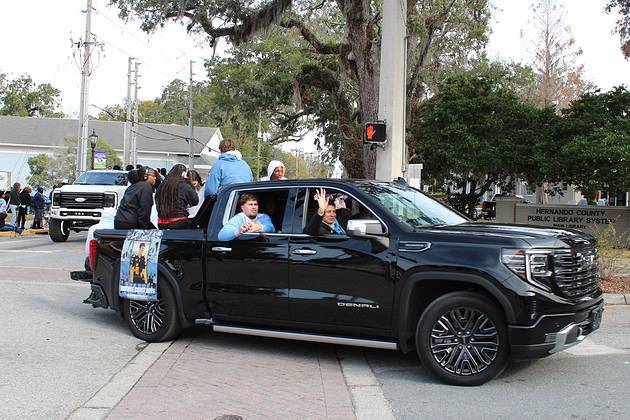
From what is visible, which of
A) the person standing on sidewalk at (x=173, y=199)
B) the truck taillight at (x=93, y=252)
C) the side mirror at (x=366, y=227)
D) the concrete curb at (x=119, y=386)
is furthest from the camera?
the person standing on sidewalk at (x=173, y=199)

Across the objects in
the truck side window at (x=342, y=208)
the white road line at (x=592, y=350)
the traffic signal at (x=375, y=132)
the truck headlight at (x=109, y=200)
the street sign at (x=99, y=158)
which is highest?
the street sign at (x=99, y=158)

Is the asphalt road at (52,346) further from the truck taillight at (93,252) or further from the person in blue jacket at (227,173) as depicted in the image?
the person in blue jacket at (227,173)

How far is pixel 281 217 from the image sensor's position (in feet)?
22.3

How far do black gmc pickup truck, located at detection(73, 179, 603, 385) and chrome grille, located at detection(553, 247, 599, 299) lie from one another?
14mm

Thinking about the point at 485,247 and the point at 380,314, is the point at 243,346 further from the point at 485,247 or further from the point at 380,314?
the point at 485,247

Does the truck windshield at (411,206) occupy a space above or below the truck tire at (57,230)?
above

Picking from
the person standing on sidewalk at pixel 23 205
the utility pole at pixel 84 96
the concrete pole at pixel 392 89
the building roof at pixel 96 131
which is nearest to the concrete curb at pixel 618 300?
the concrete pole at pixel 392 89

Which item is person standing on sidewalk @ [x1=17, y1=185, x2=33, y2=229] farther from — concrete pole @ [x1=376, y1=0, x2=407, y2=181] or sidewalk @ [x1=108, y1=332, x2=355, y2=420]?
sidewalk @ [x1=108, y1=332, x2=355, y2=420]

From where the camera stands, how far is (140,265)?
7.38m

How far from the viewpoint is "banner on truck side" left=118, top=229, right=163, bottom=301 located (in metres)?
7.28

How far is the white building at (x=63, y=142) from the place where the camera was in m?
57.6

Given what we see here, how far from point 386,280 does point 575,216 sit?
15.2 metres

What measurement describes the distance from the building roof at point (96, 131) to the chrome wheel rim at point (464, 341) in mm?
54653

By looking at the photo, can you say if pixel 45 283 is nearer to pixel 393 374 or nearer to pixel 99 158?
pixel 393 374
